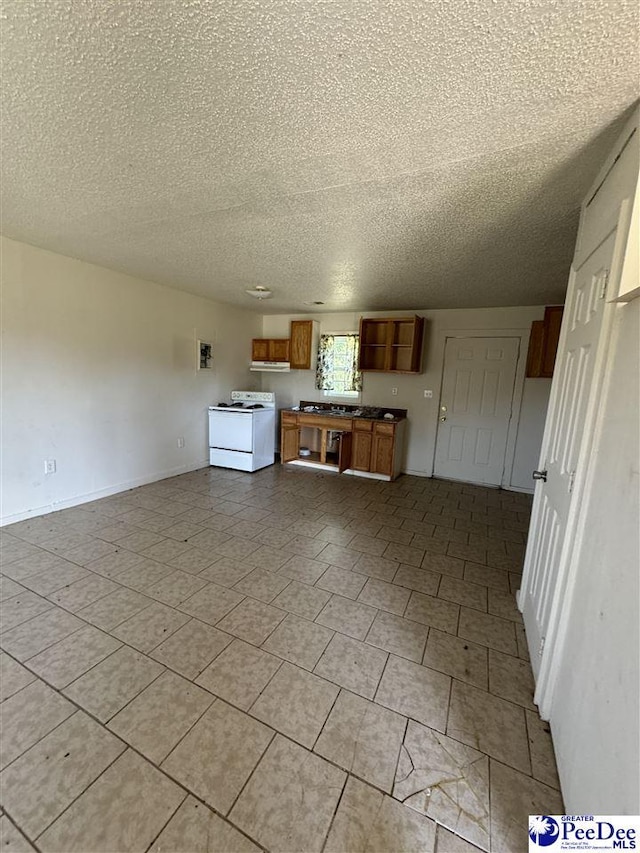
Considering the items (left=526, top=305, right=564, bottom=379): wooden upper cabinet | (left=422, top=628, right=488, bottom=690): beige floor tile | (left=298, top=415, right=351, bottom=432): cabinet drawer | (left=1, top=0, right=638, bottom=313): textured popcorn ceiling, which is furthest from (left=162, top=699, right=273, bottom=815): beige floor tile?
(left=526, top=305, right=564, bottom=379): wooden upper cabinet

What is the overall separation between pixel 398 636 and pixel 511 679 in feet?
1.83

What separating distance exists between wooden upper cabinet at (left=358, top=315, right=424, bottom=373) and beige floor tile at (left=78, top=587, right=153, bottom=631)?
383 cm

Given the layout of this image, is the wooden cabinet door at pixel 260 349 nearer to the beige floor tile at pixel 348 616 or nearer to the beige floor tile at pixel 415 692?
the beige floor tile at pixel 348 616

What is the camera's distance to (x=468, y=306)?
14.7ft

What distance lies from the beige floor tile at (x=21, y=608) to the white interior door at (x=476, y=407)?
448 centimetres

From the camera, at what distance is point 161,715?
145 centimetres

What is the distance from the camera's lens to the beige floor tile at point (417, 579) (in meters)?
2.39

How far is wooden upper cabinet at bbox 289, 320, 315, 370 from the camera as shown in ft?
17.5

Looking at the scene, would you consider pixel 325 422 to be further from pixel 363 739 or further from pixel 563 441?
pixel 363 739

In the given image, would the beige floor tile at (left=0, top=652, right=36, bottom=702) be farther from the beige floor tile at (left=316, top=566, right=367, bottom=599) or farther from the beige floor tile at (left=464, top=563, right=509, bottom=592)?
the beige floor tile at (left=464, top=563, right=509, bottom=592)

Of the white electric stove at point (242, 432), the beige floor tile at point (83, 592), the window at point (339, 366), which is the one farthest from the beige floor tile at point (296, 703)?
the window at point (339, 366)

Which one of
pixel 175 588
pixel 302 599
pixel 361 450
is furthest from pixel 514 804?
pixel 361 450

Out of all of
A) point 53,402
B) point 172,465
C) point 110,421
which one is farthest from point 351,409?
point 53,402

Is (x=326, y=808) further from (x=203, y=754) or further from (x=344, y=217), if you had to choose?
(x=344, y=217)
